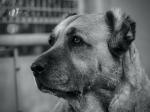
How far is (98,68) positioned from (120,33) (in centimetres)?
27

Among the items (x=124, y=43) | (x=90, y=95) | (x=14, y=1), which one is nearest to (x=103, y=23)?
(x=124, y=43)

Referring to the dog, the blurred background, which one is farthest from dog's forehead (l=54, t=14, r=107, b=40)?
the blurred background

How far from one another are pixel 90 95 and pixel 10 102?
68.1 inches

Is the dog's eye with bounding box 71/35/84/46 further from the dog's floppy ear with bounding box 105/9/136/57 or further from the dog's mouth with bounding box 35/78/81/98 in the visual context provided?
the dog's mouth with bounding box 35/78/81/98

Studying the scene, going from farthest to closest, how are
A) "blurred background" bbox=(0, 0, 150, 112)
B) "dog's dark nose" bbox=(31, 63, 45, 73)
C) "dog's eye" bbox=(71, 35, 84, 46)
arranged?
"blurred background" bbox=(0, 0, 150, 112) → "dog's eye" bbox=(71, 35, 84, 46) → "dog's dark nose" bbox=(31, 63, 45, 73)

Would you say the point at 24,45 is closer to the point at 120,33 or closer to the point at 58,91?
the point at 58,91

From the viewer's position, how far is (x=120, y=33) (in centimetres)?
234

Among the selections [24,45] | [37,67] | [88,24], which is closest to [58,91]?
[37,67]

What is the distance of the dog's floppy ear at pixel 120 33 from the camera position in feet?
7.59

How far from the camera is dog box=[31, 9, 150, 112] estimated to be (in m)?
2.33

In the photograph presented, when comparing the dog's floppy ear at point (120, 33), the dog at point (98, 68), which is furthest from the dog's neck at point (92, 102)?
the dog's floppy ear at point (120, 33)

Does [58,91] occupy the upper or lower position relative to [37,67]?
lower

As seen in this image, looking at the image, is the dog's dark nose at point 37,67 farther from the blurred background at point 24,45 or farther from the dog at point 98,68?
the blurred background at point 24,45

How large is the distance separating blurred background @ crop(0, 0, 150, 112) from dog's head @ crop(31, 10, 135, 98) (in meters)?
1.42
